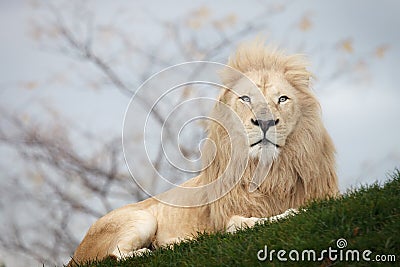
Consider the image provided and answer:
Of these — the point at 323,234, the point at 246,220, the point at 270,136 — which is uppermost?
the point at 270,136

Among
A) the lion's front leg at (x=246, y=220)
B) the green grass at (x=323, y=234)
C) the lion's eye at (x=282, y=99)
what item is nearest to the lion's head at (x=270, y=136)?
the lion's eye at (x=282, y=99)

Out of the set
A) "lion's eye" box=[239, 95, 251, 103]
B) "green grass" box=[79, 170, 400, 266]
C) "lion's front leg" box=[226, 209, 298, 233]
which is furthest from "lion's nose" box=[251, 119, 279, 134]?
"green grass" box=[79, 170, 400, 266]

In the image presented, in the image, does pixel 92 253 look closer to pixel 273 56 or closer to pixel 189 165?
pixel 189 165

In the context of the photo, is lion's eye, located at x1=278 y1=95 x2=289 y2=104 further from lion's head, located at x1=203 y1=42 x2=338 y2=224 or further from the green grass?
the green grass

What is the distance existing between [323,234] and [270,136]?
5.12 ft

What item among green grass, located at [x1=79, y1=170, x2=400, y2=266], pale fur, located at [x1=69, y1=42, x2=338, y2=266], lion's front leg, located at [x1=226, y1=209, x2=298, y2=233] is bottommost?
green grass, located at [x1=79, y1=170, x2=400, y2=266]

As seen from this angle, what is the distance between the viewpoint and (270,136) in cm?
761

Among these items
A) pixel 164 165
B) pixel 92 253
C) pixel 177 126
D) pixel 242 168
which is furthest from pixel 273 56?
pixel 164 165

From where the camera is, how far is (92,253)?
8180mm

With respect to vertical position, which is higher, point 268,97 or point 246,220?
point 268,97

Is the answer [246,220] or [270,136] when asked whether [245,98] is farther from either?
[246,220]

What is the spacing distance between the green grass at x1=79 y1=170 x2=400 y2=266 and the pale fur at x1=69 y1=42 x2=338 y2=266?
0.80 m

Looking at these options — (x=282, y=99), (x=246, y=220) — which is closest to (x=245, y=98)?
(x=282, y=99)

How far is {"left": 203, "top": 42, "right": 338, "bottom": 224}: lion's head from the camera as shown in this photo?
25.2 ft
